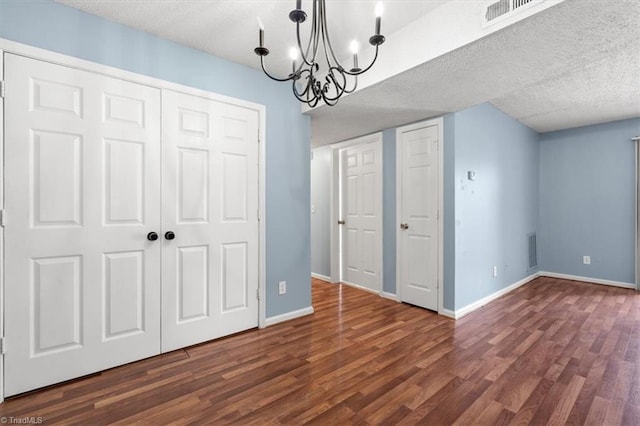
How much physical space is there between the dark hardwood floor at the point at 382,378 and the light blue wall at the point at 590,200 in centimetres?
178

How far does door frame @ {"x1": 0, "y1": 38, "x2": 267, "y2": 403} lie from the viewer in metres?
1.79

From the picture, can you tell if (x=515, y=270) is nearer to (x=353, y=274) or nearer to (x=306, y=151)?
(x=353, y=274)

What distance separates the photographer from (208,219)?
2588mm

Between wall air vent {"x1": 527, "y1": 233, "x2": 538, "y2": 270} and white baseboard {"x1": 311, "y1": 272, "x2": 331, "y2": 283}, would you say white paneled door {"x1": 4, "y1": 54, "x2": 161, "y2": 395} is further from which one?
wall air vent {"x1": 527, "y1": 233, "x2": 538, "y2": 270}

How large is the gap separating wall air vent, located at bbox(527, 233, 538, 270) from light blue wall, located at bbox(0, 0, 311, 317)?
382 cm

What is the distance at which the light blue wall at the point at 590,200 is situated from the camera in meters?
4.34

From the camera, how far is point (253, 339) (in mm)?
2648

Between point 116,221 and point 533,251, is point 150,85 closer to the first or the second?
point 116,221

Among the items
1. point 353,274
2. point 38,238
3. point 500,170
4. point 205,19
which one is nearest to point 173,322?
point 38,238

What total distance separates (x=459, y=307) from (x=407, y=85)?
2.32 metres

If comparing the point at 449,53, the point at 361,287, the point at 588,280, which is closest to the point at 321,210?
the point at 361,287

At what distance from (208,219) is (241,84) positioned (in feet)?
4.20

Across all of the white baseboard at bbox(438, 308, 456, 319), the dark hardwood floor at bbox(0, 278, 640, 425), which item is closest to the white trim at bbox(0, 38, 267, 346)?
the dark hardwood floor at bbox(0, 278, 640, 425)

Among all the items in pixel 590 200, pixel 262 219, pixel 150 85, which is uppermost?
pixel 150 85
